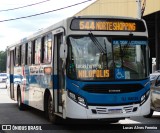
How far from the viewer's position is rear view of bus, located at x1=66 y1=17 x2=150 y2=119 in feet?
34.5

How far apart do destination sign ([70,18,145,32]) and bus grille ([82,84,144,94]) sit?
151cm

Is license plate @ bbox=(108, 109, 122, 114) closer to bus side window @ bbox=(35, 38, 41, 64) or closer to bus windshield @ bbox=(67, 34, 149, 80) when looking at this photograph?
bus windshield @ bbox=(67, 34, 149, 80)

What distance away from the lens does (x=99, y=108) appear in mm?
10539

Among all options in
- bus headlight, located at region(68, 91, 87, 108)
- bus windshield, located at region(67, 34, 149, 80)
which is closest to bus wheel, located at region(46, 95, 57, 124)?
bus headlight, located at region(68, 91, 87, 108)

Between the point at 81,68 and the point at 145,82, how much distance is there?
5.77 ft

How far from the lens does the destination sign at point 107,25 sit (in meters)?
11.0

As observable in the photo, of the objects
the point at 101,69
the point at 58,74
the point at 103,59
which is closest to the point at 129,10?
the point at 58,74

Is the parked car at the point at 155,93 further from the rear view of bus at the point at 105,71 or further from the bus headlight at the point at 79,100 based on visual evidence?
the bus headlight at the point at 79,100

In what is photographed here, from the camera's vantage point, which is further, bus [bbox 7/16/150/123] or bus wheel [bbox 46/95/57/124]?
bus wheel [bbox 46/95/57/124]

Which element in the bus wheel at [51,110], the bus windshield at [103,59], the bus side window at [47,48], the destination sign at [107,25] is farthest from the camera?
the bus side window at [47,48]


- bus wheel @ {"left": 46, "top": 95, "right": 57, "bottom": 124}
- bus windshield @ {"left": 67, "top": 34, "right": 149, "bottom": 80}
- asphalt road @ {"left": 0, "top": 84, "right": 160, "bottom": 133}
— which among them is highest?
bus windshield @ {"left": 67, "top": 34, "right": 149, "bottom": 80}

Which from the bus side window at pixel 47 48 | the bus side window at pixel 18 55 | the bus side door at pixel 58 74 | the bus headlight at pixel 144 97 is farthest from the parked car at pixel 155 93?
the bus side window at pixel 18 55

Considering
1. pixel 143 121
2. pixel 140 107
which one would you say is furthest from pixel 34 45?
pixel 140 107

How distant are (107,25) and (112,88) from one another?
171 centimetres
